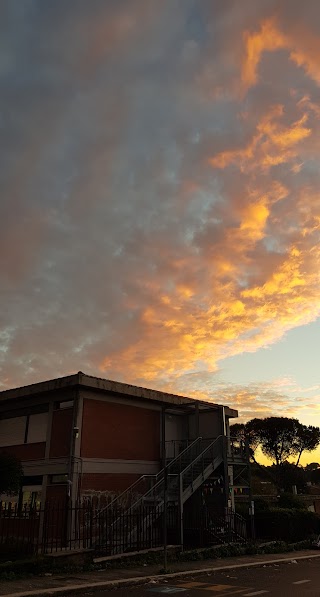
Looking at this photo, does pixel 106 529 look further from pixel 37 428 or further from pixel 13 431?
pixel 13 431

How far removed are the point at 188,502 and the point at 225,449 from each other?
3.13m

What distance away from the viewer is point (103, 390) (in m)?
22.2

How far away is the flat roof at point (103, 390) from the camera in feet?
69.7

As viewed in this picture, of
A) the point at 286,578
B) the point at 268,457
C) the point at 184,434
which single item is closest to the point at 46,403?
the point at 184,434

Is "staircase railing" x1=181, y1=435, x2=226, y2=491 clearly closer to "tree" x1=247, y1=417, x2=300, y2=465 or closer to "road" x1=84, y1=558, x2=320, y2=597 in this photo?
"road" x1=84, y1=558, x2=320, y2=597

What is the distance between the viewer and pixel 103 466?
2166 cm

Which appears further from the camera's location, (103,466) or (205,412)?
(205,412)

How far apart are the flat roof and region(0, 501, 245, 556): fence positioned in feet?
16.1

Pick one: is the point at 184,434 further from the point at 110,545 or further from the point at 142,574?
the point at 142,574

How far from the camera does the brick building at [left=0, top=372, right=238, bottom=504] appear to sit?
20984 millimetres

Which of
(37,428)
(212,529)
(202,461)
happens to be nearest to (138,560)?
(212,529)

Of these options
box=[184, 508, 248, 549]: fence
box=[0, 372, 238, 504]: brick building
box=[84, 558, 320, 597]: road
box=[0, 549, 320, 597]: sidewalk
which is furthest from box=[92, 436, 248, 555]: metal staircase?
box=[84, 558, 320, 597]: road

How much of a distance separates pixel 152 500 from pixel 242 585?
8262 millimetres

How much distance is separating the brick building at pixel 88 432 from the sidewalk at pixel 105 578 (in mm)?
5664
